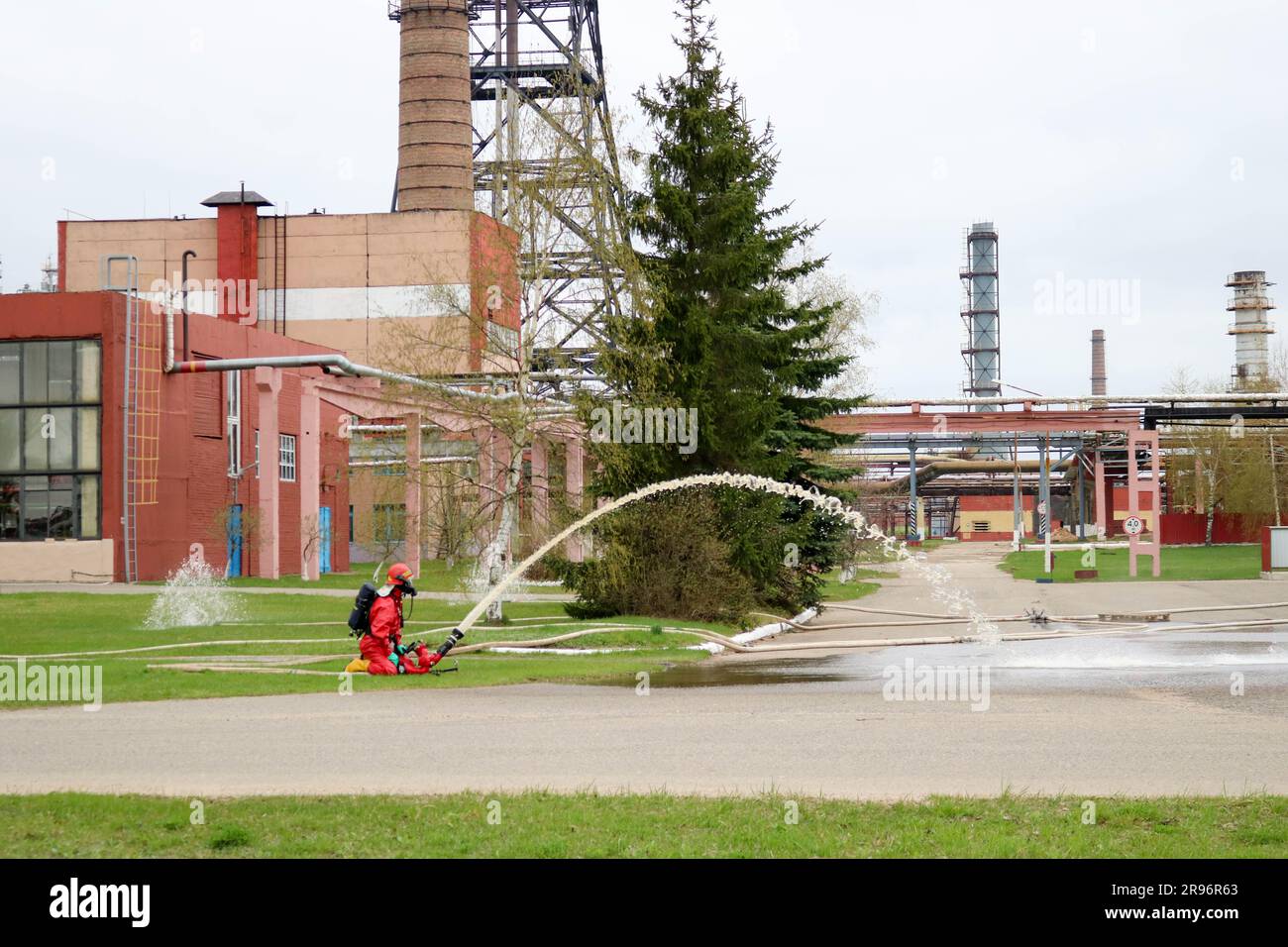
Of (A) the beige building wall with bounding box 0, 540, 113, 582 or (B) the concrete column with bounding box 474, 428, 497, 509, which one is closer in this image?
(B) the concrete column with bounding box 474, 428, 497, 509

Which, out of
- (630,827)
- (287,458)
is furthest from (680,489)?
(287,458)

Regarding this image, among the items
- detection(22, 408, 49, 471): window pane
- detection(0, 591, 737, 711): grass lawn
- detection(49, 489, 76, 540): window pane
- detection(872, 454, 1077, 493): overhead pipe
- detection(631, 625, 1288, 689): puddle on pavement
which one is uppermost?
detection(872, 454, 1077, 493): overhead pipe

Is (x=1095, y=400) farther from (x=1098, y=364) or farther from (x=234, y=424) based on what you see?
(x=1098, y=364)

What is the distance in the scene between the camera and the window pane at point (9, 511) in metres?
40.7

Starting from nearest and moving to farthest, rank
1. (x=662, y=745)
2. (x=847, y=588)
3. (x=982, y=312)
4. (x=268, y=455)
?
(x=662, y=745)
(x=268, y=455)
(x=847, y=588)
(x=982, y=312)

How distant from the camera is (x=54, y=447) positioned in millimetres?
41000

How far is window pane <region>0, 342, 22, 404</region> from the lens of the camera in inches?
1613

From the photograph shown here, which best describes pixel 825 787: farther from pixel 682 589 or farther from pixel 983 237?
pixel 983 237

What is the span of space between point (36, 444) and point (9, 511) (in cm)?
209

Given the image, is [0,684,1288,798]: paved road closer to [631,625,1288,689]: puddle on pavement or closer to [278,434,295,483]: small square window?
[631,625,1288,689]: puddle on pavement

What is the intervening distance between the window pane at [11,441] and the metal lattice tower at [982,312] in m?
94.1

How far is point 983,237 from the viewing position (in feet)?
409

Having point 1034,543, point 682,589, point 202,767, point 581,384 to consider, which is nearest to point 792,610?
point 682,589

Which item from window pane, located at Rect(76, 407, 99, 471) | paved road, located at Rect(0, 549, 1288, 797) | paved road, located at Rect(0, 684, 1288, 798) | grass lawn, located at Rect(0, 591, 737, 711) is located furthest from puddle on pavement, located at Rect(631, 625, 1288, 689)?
window pane, located at Rect(76, 407, 99, 471)
